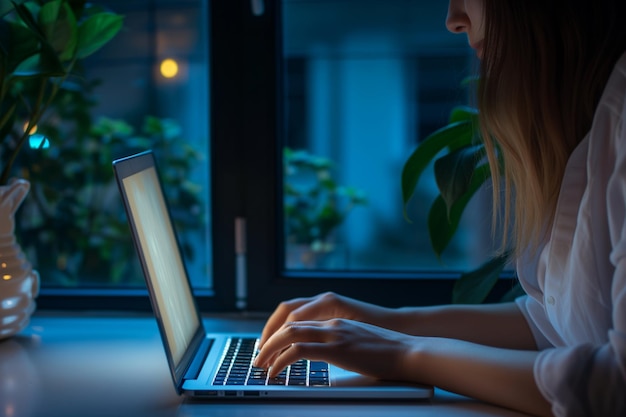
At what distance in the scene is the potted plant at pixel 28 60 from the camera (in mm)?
1158

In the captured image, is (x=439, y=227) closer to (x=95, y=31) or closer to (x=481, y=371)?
(x=481, y=371)

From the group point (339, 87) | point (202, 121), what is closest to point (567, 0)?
point (202, 121)

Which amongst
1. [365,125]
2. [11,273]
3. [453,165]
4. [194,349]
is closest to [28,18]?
[11,273]

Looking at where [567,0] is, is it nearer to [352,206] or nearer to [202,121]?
[202,121]

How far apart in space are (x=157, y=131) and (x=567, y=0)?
959mm

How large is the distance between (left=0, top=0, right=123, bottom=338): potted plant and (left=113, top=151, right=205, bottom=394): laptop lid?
22 cm

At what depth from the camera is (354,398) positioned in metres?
0.86

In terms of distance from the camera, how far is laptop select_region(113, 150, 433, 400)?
2.83 feet

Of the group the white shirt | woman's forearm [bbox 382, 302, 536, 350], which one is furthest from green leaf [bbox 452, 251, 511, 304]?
the white shirt

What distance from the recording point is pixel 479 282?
1.18m

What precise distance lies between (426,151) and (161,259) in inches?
17.5

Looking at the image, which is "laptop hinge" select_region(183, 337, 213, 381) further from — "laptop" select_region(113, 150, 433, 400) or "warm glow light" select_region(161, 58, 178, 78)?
"warm glow light" select_region(161, 58, 178, 78)

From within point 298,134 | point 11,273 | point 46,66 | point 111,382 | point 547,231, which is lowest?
point 111,382

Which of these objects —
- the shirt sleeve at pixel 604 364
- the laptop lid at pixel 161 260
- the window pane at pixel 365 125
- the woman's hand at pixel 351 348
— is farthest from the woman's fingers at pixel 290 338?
the window pane at pixel 365 125
